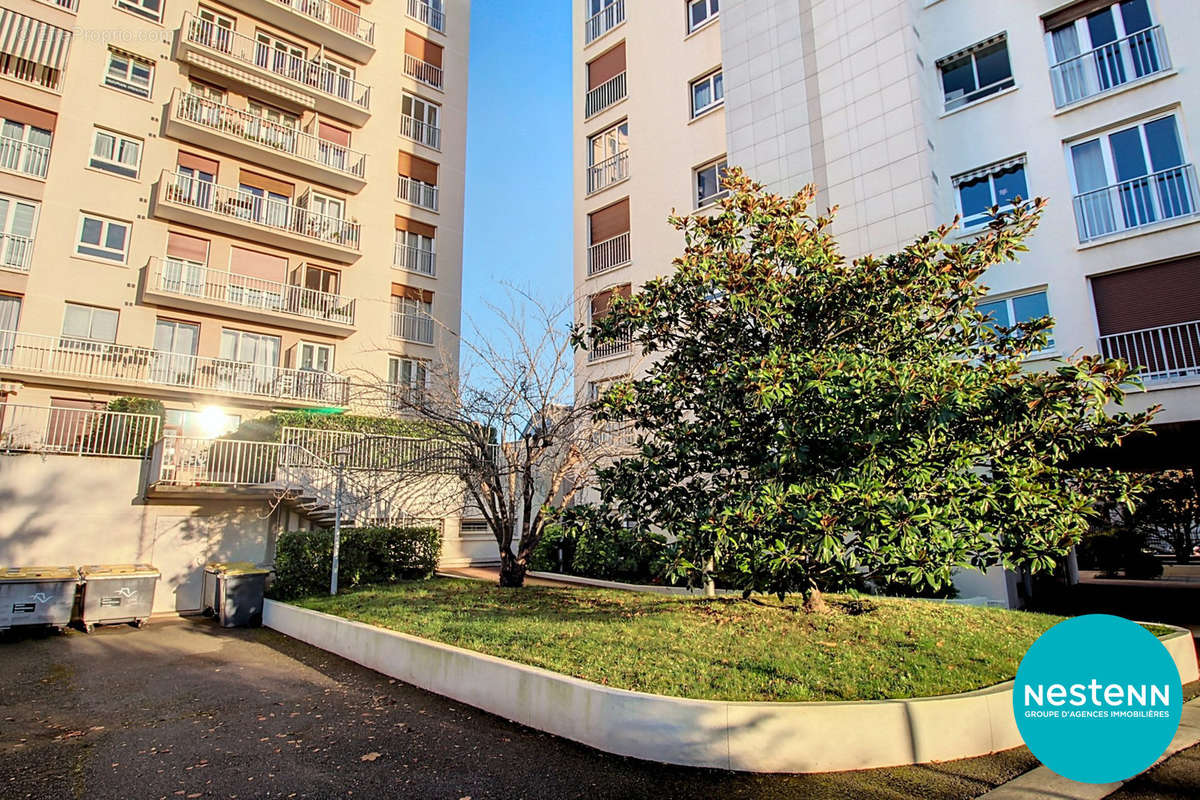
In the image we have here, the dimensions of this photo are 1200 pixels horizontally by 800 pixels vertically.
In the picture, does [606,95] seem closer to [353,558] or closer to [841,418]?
[353,558]

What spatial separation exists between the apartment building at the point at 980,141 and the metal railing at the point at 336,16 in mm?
11751

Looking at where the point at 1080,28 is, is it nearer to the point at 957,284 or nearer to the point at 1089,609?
the point at 957,284

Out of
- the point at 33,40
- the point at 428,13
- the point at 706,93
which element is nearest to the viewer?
the point at 33,40

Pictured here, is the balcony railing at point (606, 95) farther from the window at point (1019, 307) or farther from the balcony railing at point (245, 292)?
the window at point (1019, 307)

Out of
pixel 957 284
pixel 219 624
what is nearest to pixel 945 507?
pixel 957 284

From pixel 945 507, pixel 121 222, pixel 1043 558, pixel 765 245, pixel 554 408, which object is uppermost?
pixel 121 222

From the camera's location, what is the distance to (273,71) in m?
21.3

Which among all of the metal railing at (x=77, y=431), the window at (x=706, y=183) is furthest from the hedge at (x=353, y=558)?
the window at (x=706, y=183)

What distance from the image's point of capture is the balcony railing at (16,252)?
16.8 m

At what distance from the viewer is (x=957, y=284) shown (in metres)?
7.01

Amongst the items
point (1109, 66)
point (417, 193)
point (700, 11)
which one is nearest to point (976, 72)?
point (1109, 66)

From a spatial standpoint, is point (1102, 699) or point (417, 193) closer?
point (1102, 699)

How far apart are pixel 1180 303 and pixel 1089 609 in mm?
5798

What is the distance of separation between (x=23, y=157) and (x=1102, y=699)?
2436 cm
